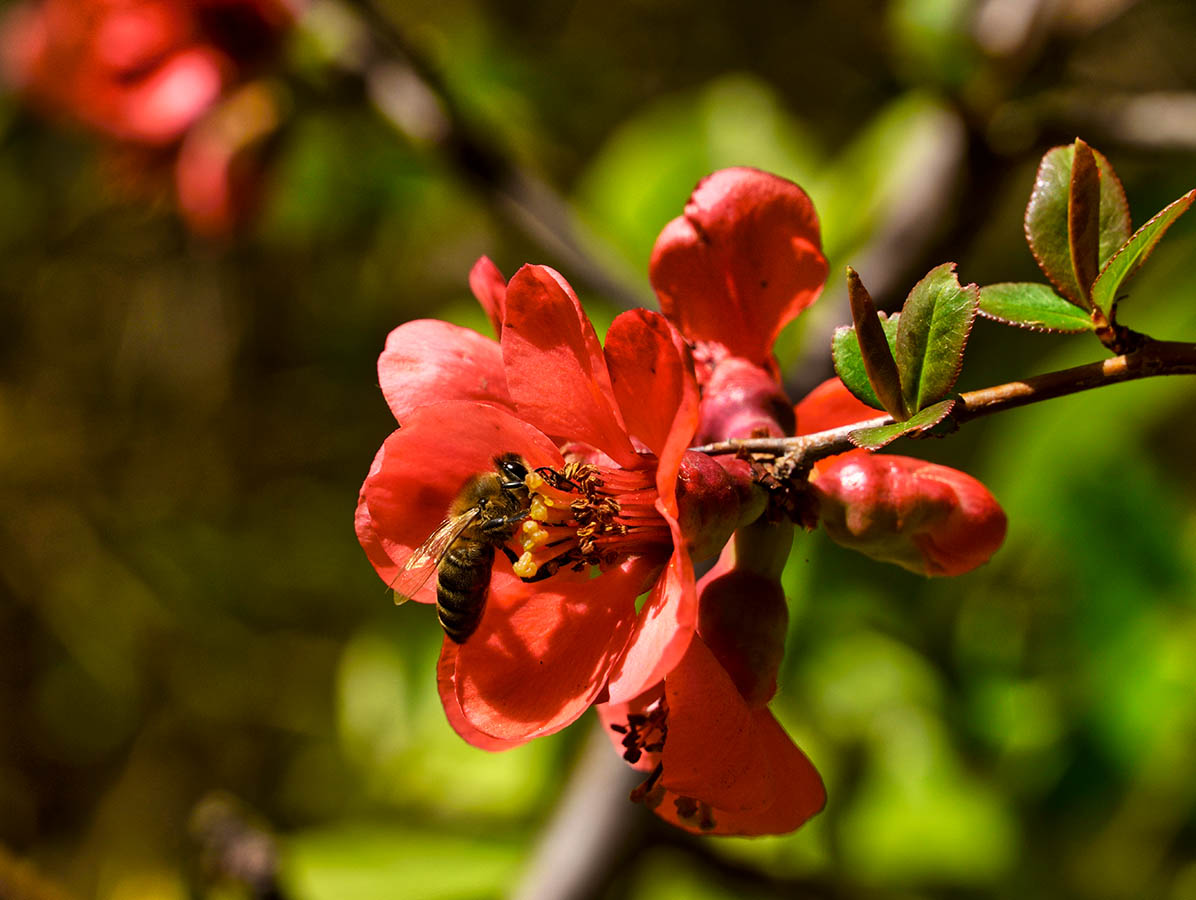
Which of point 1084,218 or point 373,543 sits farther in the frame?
point 373,543

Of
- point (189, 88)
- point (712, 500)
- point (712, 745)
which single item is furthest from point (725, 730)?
point (189, 88)

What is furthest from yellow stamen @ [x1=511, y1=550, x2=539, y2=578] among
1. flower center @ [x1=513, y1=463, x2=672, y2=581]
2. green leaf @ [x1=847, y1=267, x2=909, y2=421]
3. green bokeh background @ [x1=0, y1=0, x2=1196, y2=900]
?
green bokeh background @ [x1=0, y1=0, x2=1196, y2=900]

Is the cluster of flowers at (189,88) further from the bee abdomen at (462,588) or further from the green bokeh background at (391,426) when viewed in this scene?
the bee abdomen at (462,588)

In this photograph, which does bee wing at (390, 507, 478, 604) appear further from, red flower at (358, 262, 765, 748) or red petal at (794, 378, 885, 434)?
red petal at (794, 378, 885, 434)

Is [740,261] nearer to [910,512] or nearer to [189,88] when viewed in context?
[910,512]

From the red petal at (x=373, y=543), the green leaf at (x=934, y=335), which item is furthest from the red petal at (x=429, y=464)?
the green leaf at (x=934, y=335)
